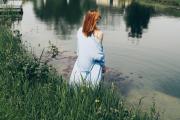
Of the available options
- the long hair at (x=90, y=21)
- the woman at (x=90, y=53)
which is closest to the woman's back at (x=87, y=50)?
the woman at (x=90, y=53)

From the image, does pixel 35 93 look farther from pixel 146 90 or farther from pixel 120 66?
pixel 120 66

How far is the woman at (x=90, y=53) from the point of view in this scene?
10.4 m

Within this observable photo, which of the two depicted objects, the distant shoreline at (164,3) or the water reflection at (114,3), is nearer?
the distant shoreline at (164,3)

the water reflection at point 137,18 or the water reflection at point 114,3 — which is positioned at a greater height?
the water reflection at point 114,3

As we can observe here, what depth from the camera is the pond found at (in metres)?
15.9

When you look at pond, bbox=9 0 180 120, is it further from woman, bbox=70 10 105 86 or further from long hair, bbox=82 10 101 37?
long hair, bbox=82 10 101 37

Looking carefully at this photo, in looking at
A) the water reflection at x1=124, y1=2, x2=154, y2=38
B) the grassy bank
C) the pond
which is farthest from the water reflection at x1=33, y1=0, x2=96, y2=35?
the grassy bank

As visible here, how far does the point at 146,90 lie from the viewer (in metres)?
16.1

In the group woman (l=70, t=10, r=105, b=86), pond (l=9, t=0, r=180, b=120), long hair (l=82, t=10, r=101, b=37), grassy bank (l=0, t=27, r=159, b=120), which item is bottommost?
pond (l=9, t=0, r=180, b=120)

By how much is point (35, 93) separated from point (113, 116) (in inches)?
84.6

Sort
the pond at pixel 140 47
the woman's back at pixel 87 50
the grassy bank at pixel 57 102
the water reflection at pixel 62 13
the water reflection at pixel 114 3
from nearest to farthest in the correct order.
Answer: the grassy bank at pixel 57 102 → the woman's back at pixel 87 50 → the pond at pixel 140 47 → the water reflection at pixel 62 13 → the water reflection at pixel 114 3

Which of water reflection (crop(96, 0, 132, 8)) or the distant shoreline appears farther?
water reflection (crop(96, 0, 132, 8))

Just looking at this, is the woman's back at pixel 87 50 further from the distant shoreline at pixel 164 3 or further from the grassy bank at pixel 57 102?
the distant shoreline at pixel 164 3

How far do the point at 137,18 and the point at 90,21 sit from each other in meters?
32.6
